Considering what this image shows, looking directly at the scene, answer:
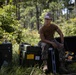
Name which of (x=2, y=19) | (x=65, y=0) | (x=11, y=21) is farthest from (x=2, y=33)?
(x=65, y=0)

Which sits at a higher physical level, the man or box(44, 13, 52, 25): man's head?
box(44, 13, 52, 25): man's head

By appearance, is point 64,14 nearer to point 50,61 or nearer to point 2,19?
point 2,19

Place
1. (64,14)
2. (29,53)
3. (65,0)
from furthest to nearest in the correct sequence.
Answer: (64,14) → (65,0) → (29,53)

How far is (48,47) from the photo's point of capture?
6.38 m

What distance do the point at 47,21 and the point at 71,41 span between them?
1.86m

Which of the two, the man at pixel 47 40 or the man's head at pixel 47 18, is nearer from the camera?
the man at pixel 47 40

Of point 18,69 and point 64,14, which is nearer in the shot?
point 18,69

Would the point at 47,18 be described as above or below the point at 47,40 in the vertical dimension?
above

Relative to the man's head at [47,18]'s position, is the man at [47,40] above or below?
below

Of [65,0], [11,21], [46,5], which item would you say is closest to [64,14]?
[46,5]

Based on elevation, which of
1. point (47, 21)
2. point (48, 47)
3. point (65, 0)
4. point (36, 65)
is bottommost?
point (36, 65)

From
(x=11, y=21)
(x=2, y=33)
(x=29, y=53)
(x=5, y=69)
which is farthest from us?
(x=11, y=21)

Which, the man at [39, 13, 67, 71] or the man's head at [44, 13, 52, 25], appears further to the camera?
the man's head at [44, 13, 52, 25]

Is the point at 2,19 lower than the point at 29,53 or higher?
higher
